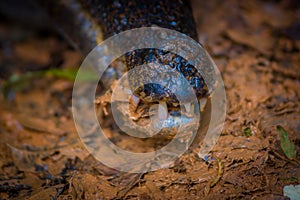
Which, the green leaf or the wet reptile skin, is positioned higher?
the wet reptile skin

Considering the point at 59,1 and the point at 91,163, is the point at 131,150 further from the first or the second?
the point at 59,1

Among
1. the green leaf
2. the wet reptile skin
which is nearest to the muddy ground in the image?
the green leaf

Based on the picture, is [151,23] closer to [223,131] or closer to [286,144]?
[223,131]

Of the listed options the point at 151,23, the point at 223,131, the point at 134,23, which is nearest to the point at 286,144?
the point at 223,131

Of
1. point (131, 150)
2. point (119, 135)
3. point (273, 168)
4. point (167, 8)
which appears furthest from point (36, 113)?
point (273, 168)

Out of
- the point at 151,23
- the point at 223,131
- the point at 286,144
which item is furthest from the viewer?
the point at 151,23

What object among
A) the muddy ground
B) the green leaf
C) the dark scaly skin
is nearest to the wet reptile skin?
the dark scaly skin

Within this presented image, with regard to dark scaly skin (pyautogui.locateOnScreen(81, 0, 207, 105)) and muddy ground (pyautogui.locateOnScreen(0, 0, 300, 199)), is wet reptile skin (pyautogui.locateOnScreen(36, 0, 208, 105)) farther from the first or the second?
muddy ground (pyautogui.locateOnScreen(0, 0, 300, 199))
